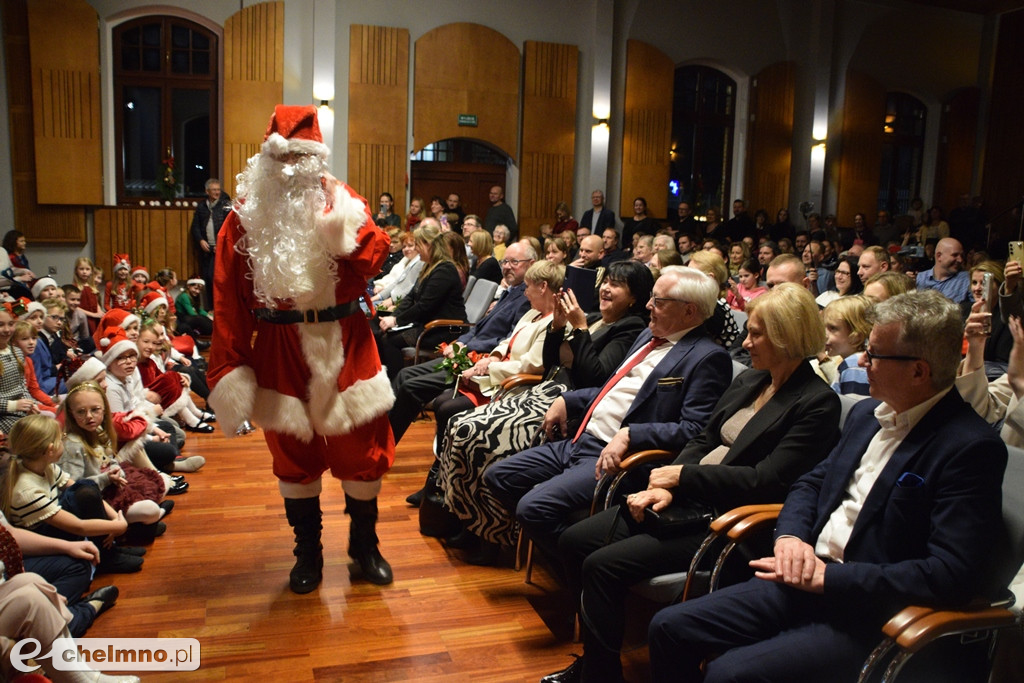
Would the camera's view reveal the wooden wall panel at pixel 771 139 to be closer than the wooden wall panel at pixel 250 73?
No

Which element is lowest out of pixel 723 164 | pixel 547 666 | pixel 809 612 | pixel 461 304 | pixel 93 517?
pixel 547 666

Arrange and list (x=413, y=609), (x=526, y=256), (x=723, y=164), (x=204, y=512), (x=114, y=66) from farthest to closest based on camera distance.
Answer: (x=723, y=164)
(x=114, y=66)
(x=526, y=256)
(x=204, y=512)
(x=413, y=609)

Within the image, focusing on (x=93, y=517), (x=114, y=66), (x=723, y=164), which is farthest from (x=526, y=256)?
(x=723, y=164)

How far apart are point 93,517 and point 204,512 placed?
2.68 ft

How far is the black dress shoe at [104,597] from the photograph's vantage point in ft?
9.32

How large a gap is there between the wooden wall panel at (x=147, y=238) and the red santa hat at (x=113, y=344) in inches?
250

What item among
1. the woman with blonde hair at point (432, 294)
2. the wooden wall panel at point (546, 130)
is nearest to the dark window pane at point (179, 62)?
the wooden wall panel at point (546, 130)

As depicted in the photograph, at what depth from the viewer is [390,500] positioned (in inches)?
161

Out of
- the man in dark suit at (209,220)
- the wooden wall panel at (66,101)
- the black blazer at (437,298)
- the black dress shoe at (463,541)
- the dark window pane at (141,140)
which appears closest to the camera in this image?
the black dress shoe at (463,541)

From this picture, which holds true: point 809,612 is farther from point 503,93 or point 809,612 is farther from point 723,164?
point 723,164

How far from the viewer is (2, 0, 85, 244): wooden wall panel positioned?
995cm

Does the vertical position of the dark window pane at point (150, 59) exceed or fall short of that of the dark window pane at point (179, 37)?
it falls short

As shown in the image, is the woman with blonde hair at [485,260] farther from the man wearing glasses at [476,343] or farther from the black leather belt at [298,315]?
the black leather belt at [298,315]

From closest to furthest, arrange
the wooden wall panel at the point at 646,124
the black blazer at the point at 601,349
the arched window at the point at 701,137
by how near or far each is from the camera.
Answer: the black blazer at the point at 601,349 < the wooden wall panel at the point at 646,124 < the arched window at the point at 701,137
